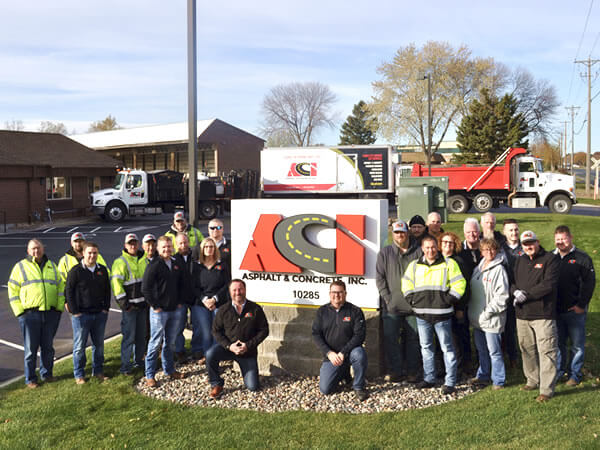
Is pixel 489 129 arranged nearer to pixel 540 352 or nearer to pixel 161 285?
pixel 540 352

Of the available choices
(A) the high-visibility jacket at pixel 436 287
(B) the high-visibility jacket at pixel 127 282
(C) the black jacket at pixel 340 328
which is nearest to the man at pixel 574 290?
(A) the high-visibility jacket at pixel 436 287

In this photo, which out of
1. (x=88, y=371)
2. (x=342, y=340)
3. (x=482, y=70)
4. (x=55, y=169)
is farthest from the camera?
(x=482, y=70)

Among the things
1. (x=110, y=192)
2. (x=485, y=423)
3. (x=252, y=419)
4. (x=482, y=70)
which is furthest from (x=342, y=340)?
(x=482, y=70)

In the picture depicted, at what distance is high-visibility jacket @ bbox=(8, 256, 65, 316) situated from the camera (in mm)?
6859

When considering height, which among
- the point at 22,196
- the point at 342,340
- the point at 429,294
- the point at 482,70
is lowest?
the point at 342,340

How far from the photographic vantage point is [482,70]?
169ft

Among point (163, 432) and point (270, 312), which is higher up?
point (270, 312)

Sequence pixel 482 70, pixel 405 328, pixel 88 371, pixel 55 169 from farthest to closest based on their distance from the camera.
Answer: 1. pixel 482 70
2. pixel 55 169
3. pixel 88 371
4. pixel 405 328

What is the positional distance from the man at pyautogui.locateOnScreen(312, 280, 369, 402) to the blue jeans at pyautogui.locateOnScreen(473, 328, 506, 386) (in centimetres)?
139

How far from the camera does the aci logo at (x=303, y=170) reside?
28.0 m

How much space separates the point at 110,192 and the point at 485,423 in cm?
2681

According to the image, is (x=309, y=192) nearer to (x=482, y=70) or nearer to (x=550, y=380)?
(x=550, y=380)

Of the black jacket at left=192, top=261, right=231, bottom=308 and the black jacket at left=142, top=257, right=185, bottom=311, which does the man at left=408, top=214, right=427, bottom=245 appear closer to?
the black jacket at left=192, top=261, right=231, bottom=308

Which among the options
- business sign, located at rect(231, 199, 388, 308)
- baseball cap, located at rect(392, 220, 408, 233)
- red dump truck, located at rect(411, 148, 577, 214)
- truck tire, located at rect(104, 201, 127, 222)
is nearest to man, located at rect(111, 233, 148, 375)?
business sign, located at rect(231, 199, 388, 308)
